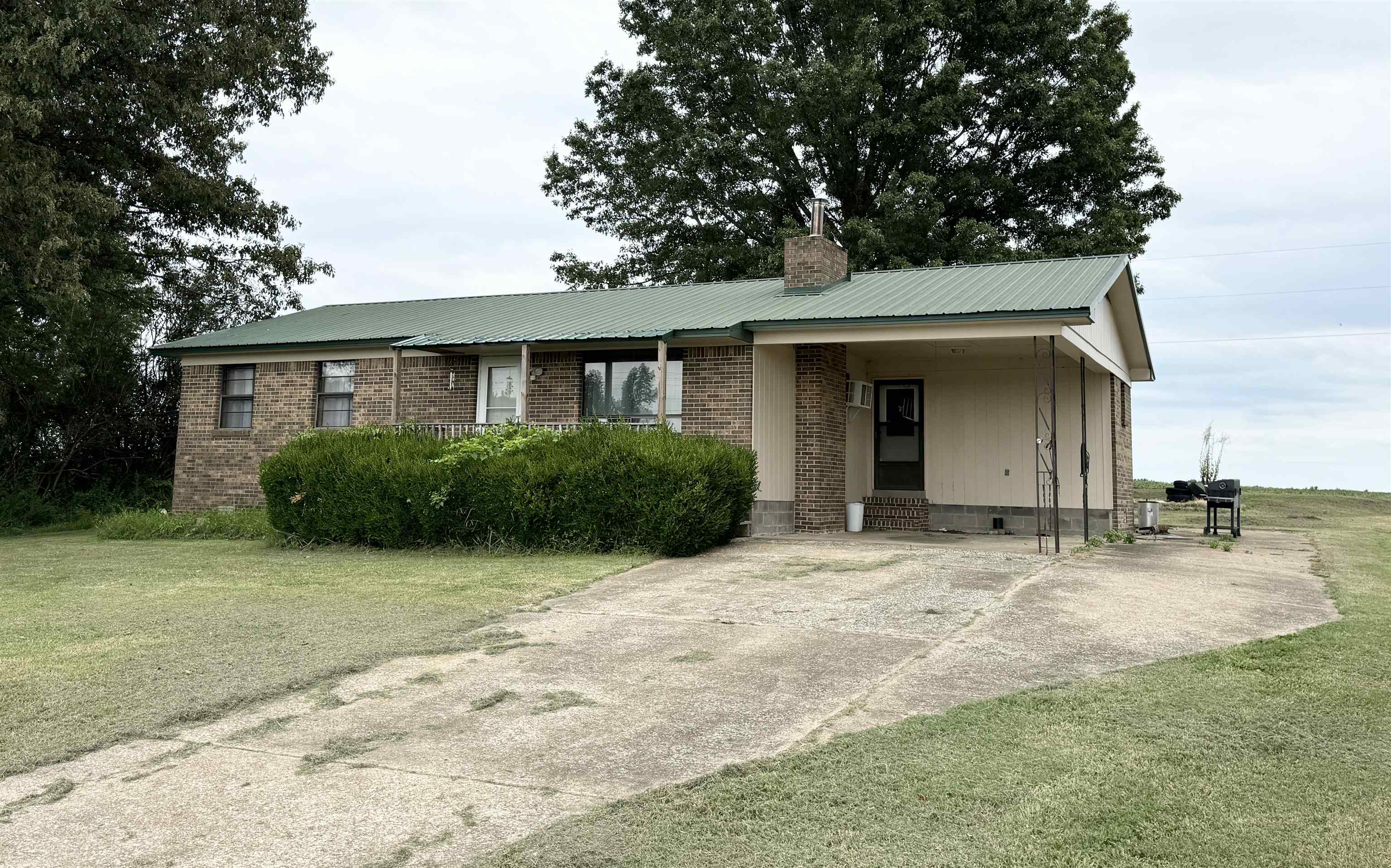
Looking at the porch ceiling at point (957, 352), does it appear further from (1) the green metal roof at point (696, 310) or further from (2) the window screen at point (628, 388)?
(2) the window screen at point (628, 388)

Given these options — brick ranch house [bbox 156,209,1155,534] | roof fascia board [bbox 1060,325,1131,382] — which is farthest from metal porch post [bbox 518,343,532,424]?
roof fascia board [bbox 1060,325,1131,382]

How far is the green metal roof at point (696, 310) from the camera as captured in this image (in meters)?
13.5

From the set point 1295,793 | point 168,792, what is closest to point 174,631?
point 168,792

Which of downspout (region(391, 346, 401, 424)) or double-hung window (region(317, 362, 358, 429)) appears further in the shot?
double-hung window (region(317, 362, 358, 429))

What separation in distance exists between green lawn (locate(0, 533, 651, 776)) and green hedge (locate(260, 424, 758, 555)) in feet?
1.53

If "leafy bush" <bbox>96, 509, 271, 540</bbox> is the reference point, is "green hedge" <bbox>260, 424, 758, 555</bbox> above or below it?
above

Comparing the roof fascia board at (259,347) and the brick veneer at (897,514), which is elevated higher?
the roof fascia board at (259,347)

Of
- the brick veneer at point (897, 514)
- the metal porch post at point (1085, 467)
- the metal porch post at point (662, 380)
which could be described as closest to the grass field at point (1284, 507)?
the metal porch post at point (1085, 467)

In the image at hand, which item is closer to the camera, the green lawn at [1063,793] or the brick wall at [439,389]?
the green lawn at [1063,793]

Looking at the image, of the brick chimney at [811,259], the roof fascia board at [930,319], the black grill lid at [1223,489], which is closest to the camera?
the roof fascia board at [930,319]

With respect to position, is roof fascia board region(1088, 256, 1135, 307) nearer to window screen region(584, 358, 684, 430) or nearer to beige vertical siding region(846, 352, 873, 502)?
beige vertical siding region(846, 352, 873, 502)

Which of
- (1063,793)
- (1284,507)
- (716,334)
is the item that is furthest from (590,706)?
(1284,507)

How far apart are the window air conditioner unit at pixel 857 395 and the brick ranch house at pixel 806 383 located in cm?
5

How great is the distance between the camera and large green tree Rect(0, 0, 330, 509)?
16391mm
